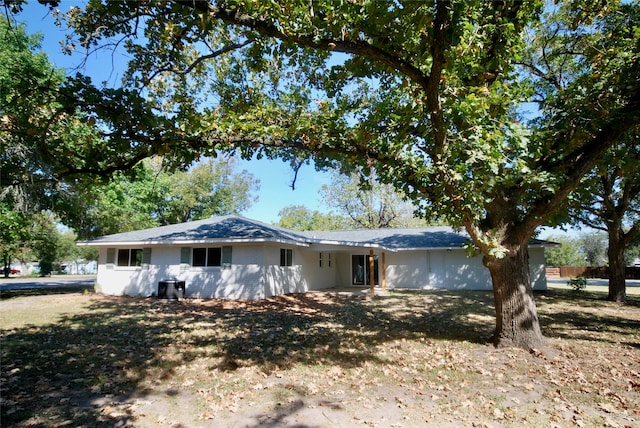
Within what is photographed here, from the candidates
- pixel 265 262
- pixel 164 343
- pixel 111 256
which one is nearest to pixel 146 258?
pixel 111 256

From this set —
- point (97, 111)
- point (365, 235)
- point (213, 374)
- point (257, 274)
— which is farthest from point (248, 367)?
point (365, 235)

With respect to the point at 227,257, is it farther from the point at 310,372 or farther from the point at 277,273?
the point at 310,372

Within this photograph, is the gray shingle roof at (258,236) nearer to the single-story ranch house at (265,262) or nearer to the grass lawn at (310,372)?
Result: the single-story ranch house at (265,262)

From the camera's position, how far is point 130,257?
18.2 meters

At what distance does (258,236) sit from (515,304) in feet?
33.0

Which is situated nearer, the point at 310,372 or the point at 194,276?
the point at 310,372

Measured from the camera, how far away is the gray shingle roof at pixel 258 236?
15.8m

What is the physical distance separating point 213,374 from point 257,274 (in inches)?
385

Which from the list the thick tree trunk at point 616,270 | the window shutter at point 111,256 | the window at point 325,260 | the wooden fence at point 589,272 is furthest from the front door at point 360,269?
the wooden fence at point 589,272

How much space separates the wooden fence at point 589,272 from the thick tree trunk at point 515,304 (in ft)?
114

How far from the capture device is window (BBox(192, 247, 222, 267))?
1641 cm

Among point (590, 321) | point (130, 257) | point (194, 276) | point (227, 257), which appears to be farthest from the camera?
point (130, 257)

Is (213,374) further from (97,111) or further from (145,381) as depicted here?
(97,111)

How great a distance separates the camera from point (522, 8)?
6934 millimetres
